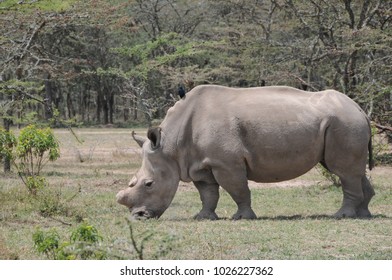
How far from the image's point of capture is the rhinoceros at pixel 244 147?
11.7 m

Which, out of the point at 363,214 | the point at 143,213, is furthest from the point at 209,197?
the point at 363,214

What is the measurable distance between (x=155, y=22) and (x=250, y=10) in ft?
44.3

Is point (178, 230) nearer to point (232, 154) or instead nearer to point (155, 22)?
Result: point (232, 154)

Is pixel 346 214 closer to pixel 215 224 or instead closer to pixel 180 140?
pixel 215 224

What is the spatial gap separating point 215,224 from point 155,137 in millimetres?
1750

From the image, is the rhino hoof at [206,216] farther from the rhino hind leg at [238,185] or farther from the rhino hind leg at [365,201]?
the rhino hind leg at [365,201]

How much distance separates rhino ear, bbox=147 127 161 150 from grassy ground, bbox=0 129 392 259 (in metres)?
1.07

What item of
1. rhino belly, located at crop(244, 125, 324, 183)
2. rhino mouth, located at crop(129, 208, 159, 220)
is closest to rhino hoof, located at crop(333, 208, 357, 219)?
rhino belly, located at crop(244, 125, 324, 183)

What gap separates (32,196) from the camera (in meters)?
13.6

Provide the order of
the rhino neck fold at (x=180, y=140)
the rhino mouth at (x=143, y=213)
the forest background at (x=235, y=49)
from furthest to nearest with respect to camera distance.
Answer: the forest background at (x=235, y=49) → the rhino neck fold at (x=180, y=140) → the rhino mouth at (x=143, y=213)

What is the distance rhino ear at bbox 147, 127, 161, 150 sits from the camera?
11812 mm

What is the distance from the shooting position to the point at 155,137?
11891 millimetres

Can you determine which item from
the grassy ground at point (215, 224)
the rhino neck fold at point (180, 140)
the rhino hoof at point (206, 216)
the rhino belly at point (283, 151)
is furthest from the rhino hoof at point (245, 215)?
the rhino neck fold at point (180, 140)
